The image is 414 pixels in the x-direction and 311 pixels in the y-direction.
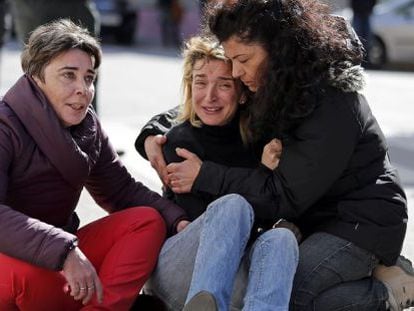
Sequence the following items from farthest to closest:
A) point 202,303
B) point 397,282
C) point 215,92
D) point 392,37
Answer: point 392,37
point 215,92
point 397,282
point 202,303

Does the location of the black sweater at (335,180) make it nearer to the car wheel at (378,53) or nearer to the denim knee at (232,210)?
the denim knee at (232,210)

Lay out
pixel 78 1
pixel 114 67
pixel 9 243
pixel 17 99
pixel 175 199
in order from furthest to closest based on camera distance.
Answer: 1. pixel 114 67
2. pixel 78 1
3. pixel 175 199
4. pixel 17 99
5. pixel 9 243

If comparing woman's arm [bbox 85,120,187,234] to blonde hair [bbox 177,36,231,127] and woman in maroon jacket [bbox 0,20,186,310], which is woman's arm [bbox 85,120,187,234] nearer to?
woman in maroon jacket [bbox 0,20,186,310]

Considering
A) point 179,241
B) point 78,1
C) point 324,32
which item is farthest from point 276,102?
point 78,1

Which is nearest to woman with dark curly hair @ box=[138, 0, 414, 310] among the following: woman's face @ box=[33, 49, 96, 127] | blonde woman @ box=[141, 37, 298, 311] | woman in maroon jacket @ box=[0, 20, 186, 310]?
blonde woman @ box=[141, 37, 298, 311]

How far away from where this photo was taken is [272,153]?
3674mm

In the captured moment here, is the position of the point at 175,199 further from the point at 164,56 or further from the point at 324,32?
the point at 164,56

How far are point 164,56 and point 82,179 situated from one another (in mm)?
15356

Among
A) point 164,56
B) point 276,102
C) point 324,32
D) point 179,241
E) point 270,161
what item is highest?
point 324,32

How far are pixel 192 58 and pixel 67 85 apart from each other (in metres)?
0.61

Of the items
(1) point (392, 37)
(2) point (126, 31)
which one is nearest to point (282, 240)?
Answer: (1) point (392, 37)

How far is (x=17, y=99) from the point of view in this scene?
11.8 ft

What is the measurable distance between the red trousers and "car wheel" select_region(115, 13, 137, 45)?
19.3m

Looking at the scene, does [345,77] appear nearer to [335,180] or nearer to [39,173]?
[335,180]
